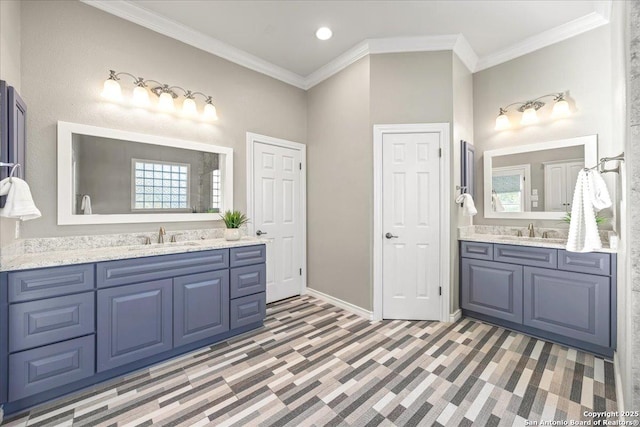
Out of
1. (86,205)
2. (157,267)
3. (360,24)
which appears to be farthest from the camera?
(360,24)

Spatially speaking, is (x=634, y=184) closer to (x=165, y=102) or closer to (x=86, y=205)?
(x=165, y=102)

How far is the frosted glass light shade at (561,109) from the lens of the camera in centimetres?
277

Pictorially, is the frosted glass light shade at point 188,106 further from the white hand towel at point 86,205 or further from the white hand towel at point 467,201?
the white hand towel at point 467,201

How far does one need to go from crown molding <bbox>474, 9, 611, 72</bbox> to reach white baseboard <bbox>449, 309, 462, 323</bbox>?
2.95m

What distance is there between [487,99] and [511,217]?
1.46 m

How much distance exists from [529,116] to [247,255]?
3376mm

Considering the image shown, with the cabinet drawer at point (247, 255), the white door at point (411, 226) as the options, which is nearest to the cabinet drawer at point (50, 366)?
the cabinet drawer at point (247, 255)

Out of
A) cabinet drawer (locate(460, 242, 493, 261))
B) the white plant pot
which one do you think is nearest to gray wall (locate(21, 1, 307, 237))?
the white plant pot

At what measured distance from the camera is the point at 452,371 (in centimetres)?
210

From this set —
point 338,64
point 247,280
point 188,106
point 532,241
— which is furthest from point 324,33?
point 532,241

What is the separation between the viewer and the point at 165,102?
2646 mm

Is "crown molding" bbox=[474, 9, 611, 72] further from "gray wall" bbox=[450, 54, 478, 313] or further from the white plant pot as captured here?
the white plant pot

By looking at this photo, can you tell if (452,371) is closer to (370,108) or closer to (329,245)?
(329,245)

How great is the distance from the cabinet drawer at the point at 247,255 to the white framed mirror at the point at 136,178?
630 millimetres
